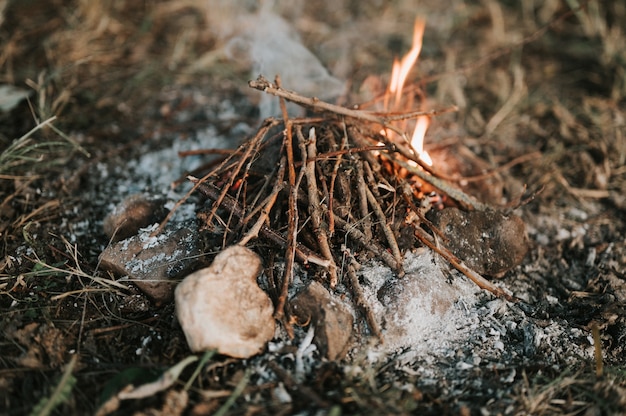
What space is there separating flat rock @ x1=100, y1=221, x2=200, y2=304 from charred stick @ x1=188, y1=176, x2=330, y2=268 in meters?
0.21

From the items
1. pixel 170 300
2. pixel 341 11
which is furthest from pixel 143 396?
pixel 341 11

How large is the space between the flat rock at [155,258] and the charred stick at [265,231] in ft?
0.68

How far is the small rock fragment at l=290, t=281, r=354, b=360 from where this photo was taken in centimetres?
224

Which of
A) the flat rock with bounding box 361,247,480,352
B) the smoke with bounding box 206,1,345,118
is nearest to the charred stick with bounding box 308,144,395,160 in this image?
the flat rock with bounding box 361,247,480,352

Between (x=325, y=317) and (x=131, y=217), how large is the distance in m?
1.29

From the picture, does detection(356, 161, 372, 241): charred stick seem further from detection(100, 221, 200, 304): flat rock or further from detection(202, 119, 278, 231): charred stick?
detection(100, 221, 200, 304): flat rock

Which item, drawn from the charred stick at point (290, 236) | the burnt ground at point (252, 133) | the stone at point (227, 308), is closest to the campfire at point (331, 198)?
the charred stick at point (290, 236)

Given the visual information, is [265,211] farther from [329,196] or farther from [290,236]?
[329,196]

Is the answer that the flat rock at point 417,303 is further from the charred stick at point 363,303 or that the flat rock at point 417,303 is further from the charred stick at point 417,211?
the charred stick at point 417,211

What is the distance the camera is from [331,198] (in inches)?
102

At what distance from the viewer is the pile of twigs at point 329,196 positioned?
8.29 feet

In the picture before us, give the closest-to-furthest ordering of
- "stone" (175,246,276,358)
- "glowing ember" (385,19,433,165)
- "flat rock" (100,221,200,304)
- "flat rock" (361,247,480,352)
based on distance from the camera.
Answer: "stone" (175,246,276,358) < "flat rock" (361,247,480,352) < "flat rock" (100,221,200,304) < "glowing ember" (385,19,433,165)

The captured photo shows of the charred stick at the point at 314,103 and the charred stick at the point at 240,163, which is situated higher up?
the charred stick at the point at 314,103

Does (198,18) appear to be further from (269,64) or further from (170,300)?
(170,300)
